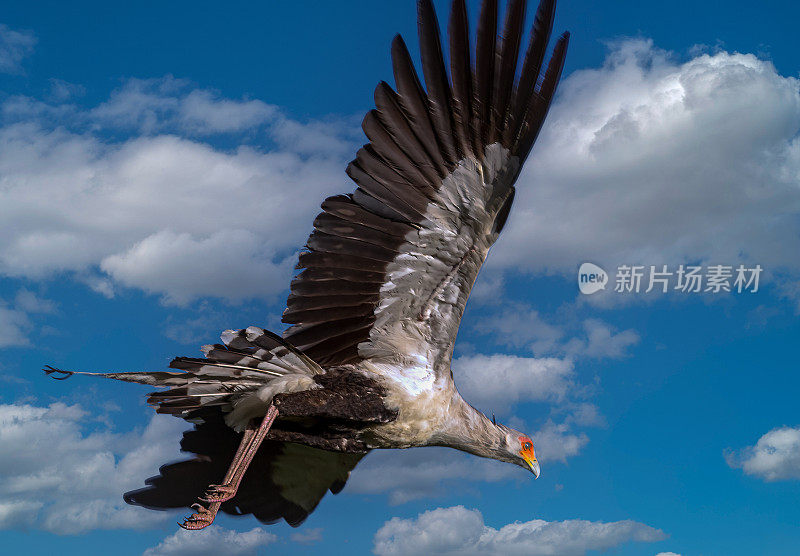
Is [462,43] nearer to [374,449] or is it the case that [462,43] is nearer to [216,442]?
[374,449]

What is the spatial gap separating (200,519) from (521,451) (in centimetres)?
296

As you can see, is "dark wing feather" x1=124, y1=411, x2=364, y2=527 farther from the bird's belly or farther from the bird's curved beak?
the bird's curved beak

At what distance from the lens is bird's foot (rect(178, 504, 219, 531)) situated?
5.20m

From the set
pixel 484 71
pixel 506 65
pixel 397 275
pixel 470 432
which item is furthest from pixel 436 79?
pixel 470 432

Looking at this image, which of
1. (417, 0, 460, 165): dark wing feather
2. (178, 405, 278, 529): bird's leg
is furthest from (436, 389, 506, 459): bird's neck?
(417, 0, 460, 165): dark wing feather

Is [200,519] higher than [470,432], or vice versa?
[470,432]

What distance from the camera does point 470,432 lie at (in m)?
6.38

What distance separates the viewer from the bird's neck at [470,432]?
623cm

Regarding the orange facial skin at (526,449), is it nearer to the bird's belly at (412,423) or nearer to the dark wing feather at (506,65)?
the bird's belly at (412,423)

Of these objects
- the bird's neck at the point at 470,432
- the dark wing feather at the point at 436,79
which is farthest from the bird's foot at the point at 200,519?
the dark wing feather at the point at 436,79

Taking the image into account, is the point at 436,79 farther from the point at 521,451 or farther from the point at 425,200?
the point at 521,451

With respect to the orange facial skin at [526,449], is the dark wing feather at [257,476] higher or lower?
lower

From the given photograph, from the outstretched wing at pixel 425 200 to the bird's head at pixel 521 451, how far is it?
1209 mm

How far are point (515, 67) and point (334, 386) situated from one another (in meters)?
2.78
